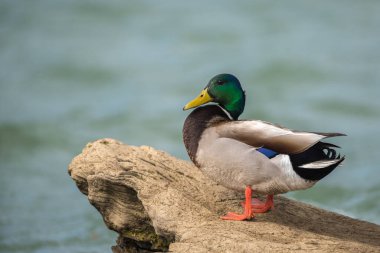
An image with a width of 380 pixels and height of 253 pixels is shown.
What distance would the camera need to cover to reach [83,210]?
11047 mm

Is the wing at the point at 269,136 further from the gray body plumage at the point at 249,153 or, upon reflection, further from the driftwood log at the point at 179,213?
the driftwood log at the point at 179,213

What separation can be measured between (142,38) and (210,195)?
10102 mm

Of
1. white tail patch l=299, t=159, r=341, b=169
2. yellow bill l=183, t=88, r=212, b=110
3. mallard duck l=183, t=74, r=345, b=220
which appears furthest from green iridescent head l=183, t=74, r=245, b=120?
white tail patch l=299, t=159, r=341, b=169

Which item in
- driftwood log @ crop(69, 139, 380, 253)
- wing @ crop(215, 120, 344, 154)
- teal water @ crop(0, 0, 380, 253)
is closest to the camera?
driftwood log @ crop(69, 139, 380, 253)

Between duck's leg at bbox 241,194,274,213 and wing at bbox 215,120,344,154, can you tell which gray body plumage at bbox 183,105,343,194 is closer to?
wing at bbox 215,120,344,154

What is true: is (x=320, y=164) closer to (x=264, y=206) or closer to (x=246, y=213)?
(x=246, y=213)

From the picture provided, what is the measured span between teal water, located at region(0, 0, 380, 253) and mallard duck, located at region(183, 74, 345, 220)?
3985 mm

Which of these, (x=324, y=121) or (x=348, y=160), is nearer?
(x=348, y=160)

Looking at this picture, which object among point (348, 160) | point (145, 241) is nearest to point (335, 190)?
point (348, 160)

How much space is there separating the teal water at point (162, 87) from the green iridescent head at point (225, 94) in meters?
3.88

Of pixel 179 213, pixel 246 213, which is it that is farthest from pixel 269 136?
pixel 179 213

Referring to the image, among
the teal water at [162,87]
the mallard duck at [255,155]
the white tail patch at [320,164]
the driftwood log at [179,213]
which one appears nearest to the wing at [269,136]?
the mallard duck at [255,155]

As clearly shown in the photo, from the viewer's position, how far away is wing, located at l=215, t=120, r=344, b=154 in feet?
18.4

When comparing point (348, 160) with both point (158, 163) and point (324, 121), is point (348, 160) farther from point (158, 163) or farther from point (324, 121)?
point (158, 163)
